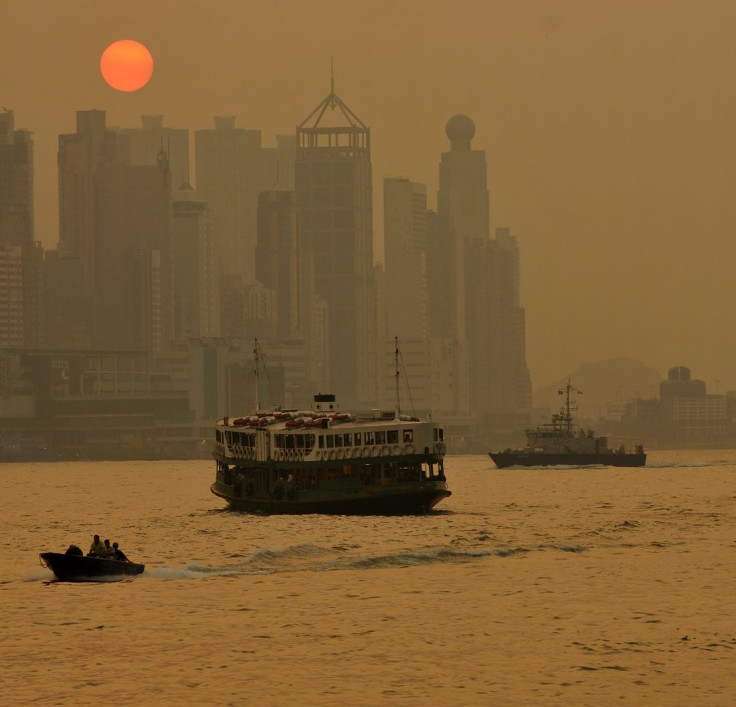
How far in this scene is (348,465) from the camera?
108750mm

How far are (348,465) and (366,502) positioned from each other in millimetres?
3071

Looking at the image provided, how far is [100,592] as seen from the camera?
71.3 metres

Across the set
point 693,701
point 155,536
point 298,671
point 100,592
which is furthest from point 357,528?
point 693,701

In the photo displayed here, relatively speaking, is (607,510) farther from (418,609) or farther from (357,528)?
(418,609)

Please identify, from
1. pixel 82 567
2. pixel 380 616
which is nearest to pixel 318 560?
pixel 82 567

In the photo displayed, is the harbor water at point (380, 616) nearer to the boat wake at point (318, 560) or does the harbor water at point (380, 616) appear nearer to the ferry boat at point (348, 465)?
the boat wake at point (318, 560)

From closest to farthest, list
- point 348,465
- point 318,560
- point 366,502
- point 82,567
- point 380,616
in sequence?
point 380,616
point 82,567
point 318,560
point 366,502
point 348,465

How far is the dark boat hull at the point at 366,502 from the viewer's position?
108m

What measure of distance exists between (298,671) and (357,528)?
48.9 meters

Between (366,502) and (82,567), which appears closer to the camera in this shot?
(82,567)

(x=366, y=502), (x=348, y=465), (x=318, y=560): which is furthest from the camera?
(x=348, y=465)

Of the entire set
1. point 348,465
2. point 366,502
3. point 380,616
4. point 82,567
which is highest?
point 348,465

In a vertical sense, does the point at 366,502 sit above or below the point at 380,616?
above

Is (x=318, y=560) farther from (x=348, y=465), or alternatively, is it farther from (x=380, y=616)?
(x=348, y=465)
